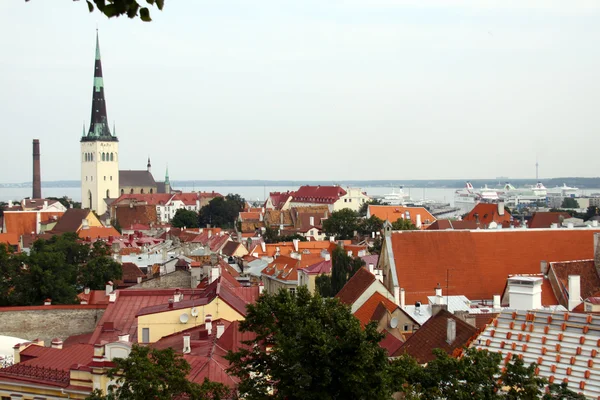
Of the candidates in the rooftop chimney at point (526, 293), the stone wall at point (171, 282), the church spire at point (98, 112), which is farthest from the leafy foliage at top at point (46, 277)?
the church spire at point (98, 112)

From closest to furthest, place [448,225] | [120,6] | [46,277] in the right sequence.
Result: [120,6] → [46,277] → [448,225]

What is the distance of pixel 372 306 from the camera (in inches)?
1093

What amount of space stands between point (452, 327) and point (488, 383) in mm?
7964

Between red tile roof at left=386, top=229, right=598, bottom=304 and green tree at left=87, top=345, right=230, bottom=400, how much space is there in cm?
1921

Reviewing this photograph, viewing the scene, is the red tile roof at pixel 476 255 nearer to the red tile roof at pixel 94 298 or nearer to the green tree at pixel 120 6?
the red tile roof at pixel 94 298

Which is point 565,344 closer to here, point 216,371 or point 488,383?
point 488,383

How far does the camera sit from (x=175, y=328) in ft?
78.3

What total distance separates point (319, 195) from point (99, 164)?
118ft

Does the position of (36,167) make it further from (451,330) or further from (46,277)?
(451,330)

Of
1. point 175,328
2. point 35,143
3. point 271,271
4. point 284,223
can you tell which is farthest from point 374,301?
point 35,143

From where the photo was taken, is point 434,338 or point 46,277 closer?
point 434,338

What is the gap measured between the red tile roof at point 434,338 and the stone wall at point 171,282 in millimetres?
14496

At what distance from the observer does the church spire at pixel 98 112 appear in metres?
130

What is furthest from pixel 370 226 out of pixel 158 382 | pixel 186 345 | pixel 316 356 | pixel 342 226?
pixel 316 356
